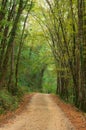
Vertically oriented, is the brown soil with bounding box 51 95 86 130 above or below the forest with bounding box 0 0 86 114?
below

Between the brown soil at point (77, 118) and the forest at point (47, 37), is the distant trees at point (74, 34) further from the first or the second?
the brown soil at point (77, 118)

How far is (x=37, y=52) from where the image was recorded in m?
48.3

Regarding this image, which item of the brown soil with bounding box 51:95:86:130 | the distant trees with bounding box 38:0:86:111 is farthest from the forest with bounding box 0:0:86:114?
the brown soil with bounding box 51:95:86:130

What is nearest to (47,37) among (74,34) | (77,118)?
(74,34)

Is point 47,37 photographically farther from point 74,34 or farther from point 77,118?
point 77,118

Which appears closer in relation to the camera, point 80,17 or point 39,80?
point 80,17

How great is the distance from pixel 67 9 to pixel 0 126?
44.1 feet

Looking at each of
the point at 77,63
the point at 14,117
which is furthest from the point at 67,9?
the point at 14,117

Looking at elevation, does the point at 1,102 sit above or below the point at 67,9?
below

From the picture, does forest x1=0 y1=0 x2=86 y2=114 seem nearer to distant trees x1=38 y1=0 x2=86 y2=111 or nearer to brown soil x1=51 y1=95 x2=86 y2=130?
distant trees x1=38 y1=0 x2=86 y2=111

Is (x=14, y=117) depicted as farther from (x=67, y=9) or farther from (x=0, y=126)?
(x=67, y=9)

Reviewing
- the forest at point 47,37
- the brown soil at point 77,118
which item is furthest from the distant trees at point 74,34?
the brown soil at point 77,118

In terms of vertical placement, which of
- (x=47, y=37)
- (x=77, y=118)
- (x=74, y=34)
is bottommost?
(x=77, y=118)

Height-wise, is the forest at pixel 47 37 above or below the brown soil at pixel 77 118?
above
